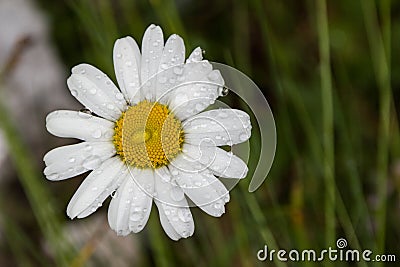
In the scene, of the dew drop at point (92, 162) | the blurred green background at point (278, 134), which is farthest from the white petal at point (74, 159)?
the blurred green background at point (278, 134)

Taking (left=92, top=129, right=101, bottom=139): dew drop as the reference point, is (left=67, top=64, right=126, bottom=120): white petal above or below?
above

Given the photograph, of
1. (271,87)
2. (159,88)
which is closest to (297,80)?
(271,87)

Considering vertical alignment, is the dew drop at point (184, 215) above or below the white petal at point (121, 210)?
below

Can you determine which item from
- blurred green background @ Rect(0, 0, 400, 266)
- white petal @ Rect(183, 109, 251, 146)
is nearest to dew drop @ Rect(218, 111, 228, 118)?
white petal @ Rect(183, 109, 251, 146)

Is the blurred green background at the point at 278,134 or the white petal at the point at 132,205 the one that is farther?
the blurred green background at the point at 278,134

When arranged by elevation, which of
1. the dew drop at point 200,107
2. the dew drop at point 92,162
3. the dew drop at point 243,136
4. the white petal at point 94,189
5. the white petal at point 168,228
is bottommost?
the white petal at point 168,228

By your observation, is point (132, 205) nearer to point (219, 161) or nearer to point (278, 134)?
point (219, 161)

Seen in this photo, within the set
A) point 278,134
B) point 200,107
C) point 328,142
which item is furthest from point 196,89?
point 278,134

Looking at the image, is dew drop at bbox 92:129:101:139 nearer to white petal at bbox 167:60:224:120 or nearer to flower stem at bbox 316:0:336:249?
white petal at bbox 167:60:224:120

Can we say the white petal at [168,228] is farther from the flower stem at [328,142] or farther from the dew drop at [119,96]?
the flower stem at [328,142]
